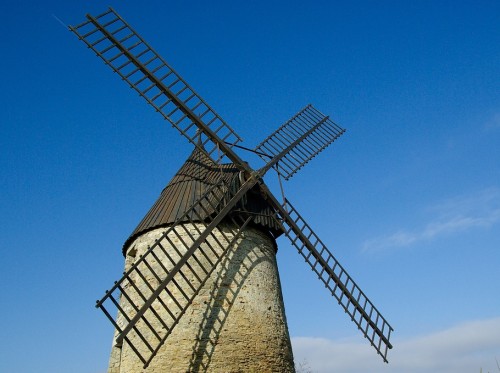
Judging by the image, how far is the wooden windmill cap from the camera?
8211 mm

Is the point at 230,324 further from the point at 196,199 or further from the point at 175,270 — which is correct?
the point at 196,199

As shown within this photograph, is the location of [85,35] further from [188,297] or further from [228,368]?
[228,368]

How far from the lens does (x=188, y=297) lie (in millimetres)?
7203

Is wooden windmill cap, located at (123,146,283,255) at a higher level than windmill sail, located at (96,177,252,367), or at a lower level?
higher

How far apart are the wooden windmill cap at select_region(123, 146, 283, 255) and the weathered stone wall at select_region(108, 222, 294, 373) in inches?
9.2

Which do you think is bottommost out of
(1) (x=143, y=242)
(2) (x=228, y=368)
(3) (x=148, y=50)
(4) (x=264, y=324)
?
(2) (x=228, y=368)

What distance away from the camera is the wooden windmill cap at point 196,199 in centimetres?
821

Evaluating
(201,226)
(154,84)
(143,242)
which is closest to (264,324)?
(201,226)

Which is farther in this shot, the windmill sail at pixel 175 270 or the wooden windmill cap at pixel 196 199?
the wooden windmill cap at pixel 196 199

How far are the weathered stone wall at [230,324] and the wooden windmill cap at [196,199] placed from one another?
23 centimetres

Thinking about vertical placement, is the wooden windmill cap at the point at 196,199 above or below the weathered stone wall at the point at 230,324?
above

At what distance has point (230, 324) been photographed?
7.29m

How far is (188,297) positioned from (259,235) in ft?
6.34

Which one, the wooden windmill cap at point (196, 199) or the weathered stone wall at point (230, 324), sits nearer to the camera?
the weathered stone wall at point (230, 324)
